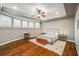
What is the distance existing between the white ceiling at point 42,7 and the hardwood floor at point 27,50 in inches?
29.4

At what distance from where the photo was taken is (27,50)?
1491 mm

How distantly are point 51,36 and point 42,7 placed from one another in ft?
2.48

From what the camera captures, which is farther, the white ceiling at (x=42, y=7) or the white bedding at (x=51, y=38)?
the white bedding at (x=51, y=38)

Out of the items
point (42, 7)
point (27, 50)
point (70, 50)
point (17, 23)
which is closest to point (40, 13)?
point (42, 7)

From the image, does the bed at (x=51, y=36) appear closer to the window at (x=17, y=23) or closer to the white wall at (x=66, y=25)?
the white wall at (x=66, y=25)

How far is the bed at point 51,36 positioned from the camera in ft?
5.10

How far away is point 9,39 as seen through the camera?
4.82ft

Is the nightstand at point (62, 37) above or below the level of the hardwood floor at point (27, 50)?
above

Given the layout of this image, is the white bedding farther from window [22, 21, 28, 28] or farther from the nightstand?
window [22, 21, 28, 28]

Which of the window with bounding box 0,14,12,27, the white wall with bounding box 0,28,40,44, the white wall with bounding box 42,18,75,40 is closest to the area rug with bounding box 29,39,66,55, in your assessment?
the white wall with bounding box 42,18,75,40

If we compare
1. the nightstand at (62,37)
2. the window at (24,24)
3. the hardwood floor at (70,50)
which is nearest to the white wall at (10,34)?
the window at (24,24)

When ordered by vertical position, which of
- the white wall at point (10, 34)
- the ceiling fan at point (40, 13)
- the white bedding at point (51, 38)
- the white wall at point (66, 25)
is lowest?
the white bedding at point (51, 38)

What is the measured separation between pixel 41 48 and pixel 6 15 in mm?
1128

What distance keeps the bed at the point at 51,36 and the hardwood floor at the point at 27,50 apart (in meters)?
0.27
